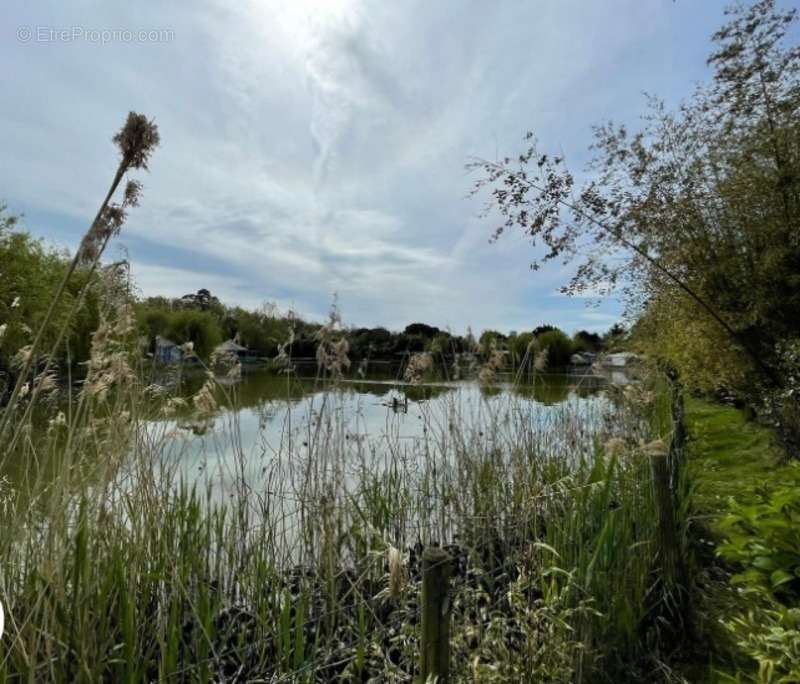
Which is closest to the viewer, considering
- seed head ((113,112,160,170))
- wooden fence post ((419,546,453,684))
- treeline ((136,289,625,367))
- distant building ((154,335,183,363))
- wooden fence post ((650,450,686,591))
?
seed head ((113,112,160,170))

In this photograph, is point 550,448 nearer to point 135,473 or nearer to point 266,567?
point 266,567

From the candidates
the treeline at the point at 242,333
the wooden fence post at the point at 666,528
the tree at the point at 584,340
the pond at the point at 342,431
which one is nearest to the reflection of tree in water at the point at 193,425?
the pond at the point at 342,431

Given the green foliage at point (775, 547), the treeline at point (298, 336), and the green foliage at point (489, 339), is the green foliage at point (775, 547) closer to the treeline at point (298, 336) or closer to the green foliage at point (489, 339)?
the treeline at point (298, 336)

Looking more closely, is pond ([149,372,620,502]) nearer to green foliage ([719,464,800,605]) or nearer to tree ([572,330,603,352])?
green foliage ([719,464,800,605])

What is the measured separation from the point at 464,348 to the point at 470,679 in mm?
2305

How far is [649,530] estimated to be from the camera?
224cm

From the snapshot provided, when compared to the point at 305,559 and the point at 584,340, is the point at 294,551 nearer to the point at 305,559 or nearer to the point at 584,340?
the point at 305,559

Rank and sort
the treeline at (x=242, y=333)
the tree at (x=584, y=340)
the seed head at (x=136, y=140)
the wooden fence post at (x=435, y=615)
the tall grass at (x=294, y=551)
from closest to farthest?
the seed head at (x=136, y=140) → the wooden fence post at (x=435, y=615) → the tall grass at (x=294, y=551) → the treeline at (x=242, y=333) → the tree at (x=584, y=340)

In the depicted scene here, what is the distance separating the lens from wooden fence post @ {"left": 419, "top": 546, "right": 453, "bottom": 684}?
1183 millimetres

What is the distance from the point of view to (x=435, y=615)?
3.92ft

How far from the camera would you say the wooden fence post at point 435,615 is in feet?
3.88

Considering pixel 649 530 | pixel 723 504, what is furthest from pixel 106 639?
pixel 723 504

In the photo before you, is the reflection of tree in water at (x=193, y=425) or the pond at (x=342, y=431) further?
the pond at (x=342, y=431)

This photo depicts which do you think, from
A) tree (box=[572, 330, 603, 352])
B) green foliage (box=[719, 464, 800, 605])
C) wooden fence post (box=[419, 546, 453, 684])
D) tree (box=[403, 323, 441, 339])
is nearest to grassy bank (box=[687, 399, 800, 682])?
green foliage (box=[719, 464, 800, 605])
